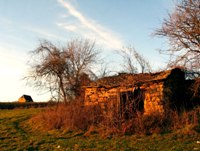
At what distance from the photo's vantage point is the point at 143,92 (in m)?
20.8

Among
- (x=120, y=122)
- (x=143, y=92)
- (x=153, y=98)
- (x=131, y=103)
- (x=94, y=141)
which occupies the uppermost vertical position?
(x=143, y=92)

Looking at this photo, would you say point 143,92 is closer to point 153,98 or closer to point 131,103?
point 153,98

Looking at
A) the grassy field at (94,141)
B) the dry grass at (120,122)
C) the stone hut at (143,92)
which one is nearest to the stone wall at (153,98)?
the stone hut at (143,92)

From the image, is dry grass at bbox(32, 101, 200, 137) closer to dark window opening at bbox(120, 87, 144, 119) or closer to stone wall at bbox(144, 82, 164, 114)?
dark window opening at bbox(120, 87, 144, 119)

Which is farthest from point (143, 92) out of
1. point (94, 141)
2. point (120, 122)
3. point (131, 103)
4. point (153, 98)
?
point (94, 141)

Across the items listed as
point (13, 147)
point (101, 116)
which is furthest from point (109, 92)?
point (13, 147)

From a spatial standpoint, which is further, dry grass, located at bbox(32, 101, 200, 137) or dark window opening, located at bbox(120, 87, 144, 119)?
dark window opening, located at bbox(120, 87, 144, 119)

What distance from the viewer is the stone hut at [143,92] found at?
19.7 meters

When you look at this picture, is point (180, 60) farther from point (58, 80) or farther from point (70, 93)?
point (58, 80)

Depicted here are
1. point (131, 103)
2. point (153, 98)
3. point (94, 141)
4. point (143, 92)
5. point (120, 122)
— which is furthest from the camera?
point (143, 92)

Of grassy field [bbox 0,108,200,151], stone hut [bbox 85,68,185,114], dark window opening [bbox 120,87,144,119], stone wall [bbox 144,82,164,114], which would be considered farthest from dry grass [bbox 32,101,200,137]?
stone wall [bbox 144,82,164,114]

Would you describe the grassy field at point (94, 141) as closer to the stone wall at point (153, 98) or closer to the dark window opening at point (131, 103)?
the dark window opening at point (131, 103)

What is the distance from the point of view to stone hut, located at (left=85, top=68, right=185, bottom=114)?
19656 millimetres

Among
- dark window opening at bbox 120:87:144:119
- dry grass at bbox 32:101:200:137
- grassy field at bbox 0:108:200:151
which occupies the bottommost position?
grassy field at bbox 0:108:200:151
